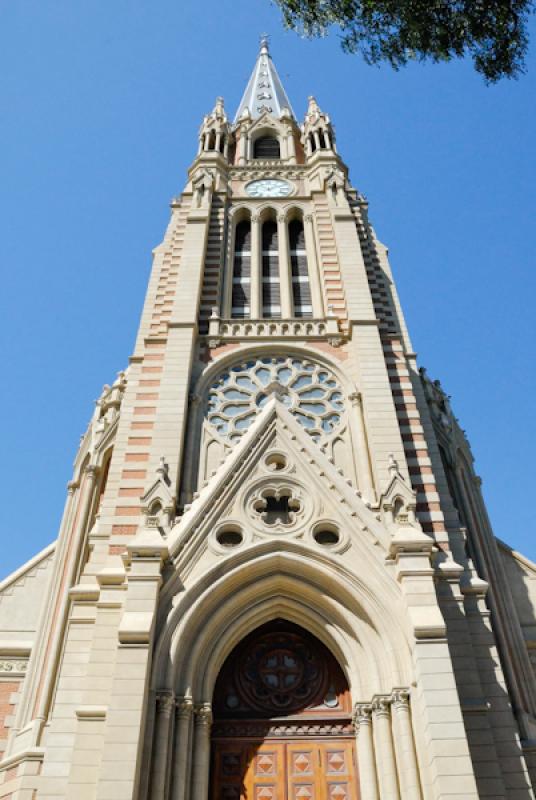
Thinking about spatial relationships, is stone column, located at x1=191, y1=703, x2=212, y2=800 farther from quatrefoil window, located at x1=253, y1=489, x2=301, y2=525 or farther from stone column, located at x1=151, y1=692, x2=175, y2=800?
quatrefoil window, located at x1=253, y1=489, x2=301, y2=525

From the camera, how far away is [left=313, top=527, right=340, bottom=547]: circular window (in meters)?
14.3

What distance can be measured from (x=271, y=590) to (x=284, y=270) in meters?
12.5

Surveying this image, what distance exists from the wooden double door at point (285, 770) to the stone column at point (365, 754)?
0.42m

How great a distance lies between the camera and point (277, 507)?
15109 millimetres

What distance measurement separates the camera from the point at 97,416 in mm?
21703

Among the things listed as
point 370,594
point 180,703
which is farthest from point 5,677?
point 370,594

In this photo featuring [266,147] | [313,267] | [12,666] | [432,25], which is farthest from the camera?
[266,147]

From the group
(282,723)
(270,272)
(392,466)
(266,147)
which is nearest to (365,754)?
(282,723)

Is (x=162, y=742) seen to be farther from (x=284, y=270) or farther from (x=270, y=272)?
(x=270, y=272)

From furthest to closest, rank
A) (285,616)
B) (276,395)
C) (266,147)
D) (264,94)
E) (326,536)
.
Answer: (264,94)
(266,147)
(276,395)
(326,536)
(285,616)

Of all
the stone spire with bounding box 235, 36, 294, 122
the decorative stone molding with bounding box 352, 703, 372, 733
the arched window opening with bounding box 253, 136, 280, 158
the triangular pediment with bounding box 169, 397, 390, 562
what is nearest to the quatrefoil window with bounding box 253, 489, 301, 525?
the triangular pediment with bounding box 169, 397, 390, 562

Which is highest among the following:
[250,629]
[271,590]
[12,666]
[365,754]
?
[12,666]

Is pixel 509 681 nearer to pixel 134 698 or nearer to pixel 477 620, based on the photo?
pixel 477 620

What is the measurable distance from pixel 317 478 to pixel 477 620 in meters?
4.28
